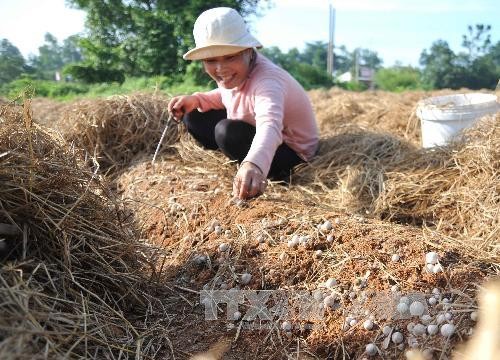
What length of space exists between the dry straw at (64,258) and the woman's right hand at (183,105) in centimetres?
134

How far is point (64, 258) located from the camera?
150cm

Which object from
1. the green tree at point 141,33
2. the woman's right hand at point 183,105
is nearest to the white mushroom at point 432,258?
the woman's right hand at point 183,105

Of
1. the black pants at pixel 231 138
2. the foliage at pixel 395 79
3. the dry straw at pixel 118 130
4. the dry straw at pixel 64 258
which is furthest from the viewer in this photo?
the foliage at pixel 395 79

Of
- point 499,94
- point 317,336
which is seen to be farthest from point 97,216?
point 499,94

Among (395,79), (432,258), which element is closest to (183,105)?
(432,258)

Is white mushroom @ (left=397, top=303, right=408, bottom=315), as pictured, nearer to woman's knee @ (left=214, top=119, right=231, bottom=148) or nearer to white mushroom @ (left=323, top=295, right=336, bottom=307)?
white mushroom @ (left=323, top=295, right=336, bottom=307)

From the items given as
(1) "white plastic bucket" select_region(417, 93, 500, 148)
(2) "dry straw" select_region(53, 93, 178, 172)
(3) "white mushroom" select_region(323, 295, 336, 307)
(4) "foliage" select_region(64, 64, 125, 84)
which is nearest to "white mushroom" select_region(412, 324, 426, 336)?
(3) "white mushroom" select_region(323, 295, 336, 307)

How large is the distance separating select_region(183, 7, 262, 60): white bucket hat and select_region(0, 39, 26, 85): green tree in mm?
865

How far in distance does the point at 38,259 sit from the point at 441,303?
1206mm

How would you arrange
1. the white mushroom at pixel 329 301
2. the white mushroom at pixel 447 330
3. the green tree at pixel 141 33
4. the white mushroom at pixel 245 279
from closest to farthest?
1. the white mushroom at pixel 447 330
2. the white mushroom at pixel 329 301
3. the white mushroom at pixel 245 279
4. the green tree at pixel 141 33

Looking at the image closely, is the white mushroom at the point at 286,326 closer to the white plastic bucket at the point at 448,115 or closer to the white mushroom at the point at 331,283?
the white mushroom at the point at 331,283

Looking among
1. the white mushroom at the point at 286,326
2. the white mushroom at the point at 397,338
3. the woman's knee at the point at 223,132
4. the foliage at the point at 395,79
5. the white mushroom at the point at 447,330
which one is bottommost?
the foliage at the point at 395,79

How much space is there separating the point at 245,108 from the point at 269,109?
0.31m

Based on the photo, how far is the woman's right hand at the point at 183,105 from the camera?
3088mm
